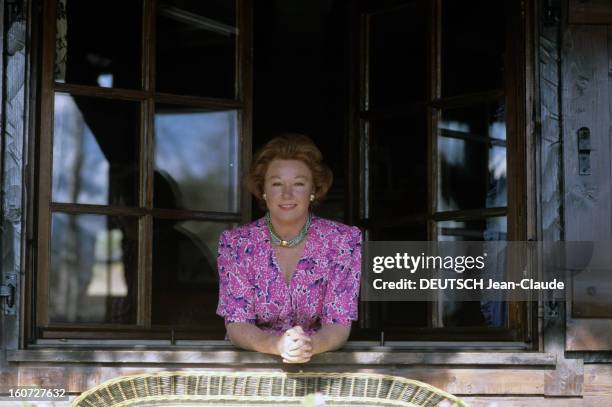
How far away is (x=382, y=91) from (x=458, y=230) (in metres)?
0.77

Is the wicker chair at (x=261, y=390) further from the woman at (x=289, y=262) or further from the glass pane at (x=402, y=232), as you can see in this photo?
the glass pane at (x=402, y=232)

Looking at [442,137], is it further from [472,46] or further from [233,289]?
[233,289]

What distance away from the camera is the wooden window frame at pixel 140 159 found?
357 cm

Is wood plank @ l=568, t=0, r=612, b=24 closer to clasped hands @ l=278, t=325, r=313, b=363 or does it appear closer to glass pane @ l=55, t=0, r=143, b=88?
clasped hands @ l=278, t=325, r=313, b=363

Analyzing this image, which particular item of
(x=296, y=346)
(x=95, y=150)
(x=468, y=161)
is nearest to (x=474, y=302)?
(x=468, y=161)

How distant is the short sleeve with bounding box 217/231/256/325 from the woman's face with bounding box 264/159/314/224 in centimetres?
21

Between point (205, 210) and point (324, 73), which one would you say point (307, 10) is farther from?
point (205, 210)

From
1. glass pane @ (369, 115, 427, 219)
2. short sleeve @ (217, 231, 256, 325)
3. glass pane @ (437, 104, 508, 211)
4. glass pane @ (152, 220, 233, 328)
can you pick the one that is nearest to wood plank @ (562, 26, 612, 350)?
glass pane @ (437, 104, 508, 211)

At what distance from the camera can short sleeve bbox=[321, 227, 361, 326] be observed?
11.2ft

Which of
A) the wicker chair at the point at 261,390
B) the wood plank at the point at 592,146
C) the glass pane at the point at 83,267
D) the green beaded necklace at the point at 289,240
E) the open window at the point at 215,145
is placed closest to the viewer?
the wicker chair at the point at 261,390

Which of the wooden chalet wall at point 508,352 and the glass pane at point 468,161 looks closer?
the wooden chalet wall at point 508,352

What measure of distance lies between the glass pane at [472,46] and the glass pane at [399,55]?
12 cm

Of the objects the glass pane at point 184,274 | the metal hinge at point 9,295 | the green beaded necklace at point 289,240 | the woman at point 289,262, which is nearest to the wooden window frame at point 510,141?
the woman at point 289,262

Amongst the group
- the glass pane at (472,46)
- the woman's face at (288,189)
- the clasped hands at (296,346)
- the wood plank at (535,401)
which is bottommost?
the wood plank at (535,401)
